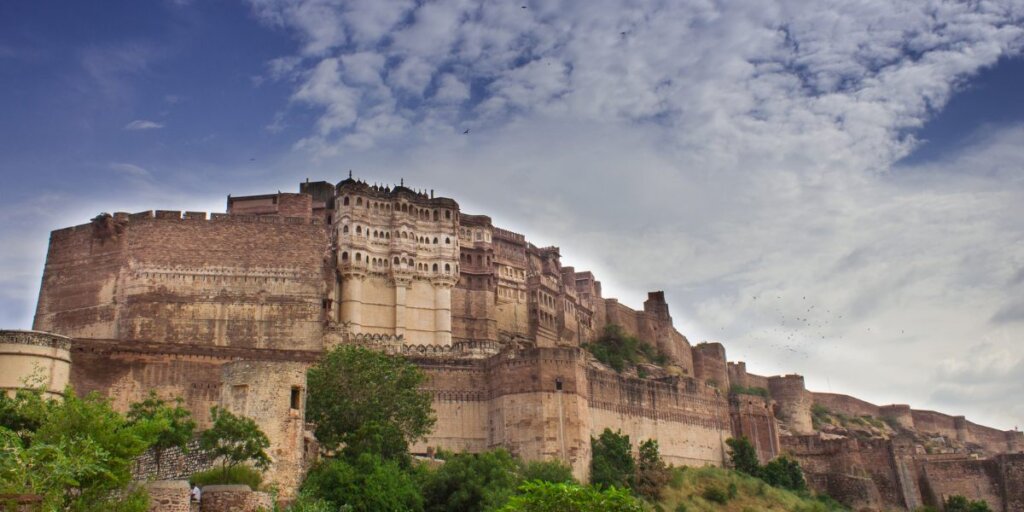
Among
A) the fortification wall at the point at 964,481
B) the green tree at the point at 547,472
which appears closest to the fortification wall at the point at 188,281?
the green tree at the point at 547,472

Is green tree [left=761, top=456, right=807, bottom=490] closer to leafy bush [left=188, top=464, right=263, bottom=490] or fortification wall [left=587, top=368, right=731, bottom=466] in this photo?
fortification wall [left=587, top=368, right=731, bottom=466]

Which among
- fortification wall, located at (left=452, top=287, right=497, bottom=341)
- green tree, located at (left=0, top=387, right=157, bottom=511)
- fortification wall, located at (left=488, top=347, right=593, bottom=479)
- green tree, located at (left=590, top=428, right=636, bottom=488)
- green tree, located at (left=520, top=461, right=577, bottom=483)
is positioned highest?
fortification wall, located at (left=452, top=287, right=497, bottom=341)

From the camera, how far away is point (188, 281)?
5484cm

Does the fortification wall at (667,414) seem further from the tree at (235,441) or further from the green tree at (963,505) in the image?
the tree at (235,441)

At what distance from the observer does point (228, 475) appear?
2986 centimetres

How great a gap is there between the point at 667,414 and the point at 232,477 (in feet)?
118

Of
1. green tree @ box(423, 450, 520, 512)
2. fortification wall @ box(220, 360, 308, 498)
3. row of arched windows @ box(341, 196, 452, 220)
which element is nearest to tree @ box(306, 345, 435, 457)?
green tree @ box(423, 450, 520, 512)

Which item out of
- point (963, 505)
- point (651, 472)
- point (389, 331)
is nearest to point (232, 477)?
point (651, 472)

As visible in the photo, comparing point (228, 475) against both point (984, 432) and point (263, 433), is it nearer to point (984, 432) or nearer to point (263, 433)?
point (263, 433)

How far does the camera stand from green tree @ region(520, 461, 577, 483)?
43.4m

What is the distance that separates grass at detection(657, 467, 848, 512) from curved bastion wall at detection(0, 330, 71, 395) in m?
27.2

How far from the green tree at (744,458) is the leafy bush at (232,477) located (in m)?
38.1

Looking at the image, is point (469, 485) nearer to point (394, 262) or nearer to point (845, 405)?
point (394, 262)

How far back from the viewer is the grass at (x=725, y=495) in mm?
52688
